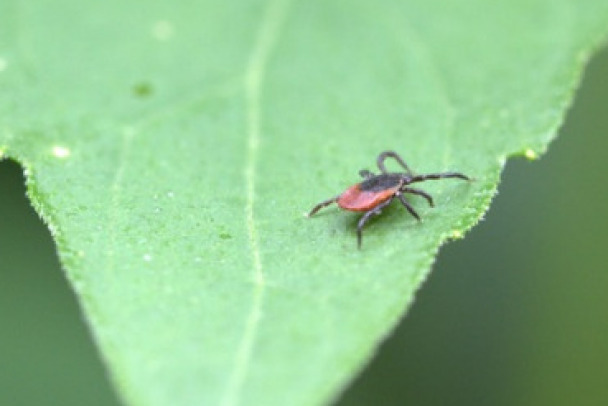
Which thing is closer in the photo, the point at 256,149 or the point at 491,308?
the point at 256,149

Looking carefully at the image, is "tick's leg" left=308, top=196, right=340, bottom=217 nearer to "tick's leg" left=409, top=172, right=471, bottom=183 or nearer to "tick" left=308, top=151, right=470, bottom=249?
"tick" left=308, top=151, right=470, bottom=249

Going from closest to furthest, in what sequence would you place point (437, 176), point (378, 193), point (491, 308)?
1. point (378, 193)
2. point (437, 176)
3. point (491, 308)

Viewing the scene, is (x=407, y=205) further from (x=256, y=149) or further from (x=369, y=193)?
(x=256, y=149)

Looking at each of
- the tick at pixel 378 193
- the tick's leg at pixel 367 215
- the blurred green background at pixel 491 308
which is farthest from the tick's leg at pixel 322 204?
the blurred green background at pixel 491 308

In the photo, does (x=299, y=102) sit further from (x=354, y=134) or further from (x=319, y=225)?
(x=319, y=225)

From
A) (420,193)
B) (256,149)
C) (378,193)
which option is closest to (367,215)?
(378,193)

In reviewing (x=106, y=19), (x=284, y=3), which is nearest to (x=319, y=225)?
(x=284, y=3)
